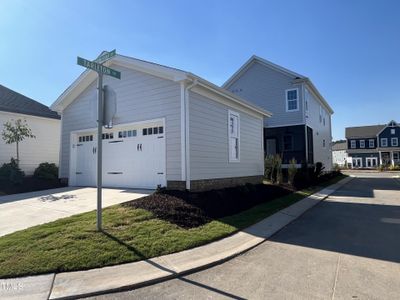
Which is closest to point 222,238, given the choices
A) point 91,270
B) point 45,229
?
point 91,270

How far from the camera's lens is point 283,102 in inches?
853

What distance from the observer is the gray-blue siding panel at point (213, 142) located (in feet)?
32.8

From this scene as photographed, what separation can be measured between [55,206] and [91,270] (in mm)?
4797

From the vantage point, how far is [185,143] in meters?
9.59

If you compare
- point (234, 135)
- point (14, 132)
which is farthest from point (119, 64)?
point (14, 132)

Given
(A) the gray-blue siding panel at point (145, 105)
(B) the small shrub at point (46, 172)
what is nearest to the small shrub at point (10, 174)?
(B) the small shrub at point (46, 172)

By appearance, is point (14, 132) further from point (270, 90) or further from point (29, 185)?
point (270, 90)

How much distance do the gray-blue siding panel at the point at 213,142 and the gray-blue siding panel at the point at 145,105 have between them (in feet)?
1.85

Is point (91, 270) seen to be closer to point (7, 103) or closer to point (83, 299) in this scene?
point (83, 299)

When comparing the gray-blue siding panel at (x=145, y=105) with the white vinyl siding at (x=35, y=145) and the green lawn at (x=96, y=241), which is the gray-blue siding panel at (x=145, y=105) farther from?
the white vinyl siding at (x=35, y=145)

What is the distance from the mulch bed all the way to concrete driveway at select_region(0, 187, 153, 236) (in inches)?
42.9

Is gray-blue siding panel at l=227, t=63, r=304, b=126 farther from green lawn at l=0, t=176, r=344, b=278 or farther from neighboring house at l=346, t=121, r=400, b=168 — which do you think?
neighboring house at l=346, t=121, r=400, b=168

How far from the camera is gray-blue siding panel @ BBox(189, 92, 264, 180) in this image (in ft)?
32.8

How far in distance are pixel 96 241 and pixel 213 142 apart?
6597mm
